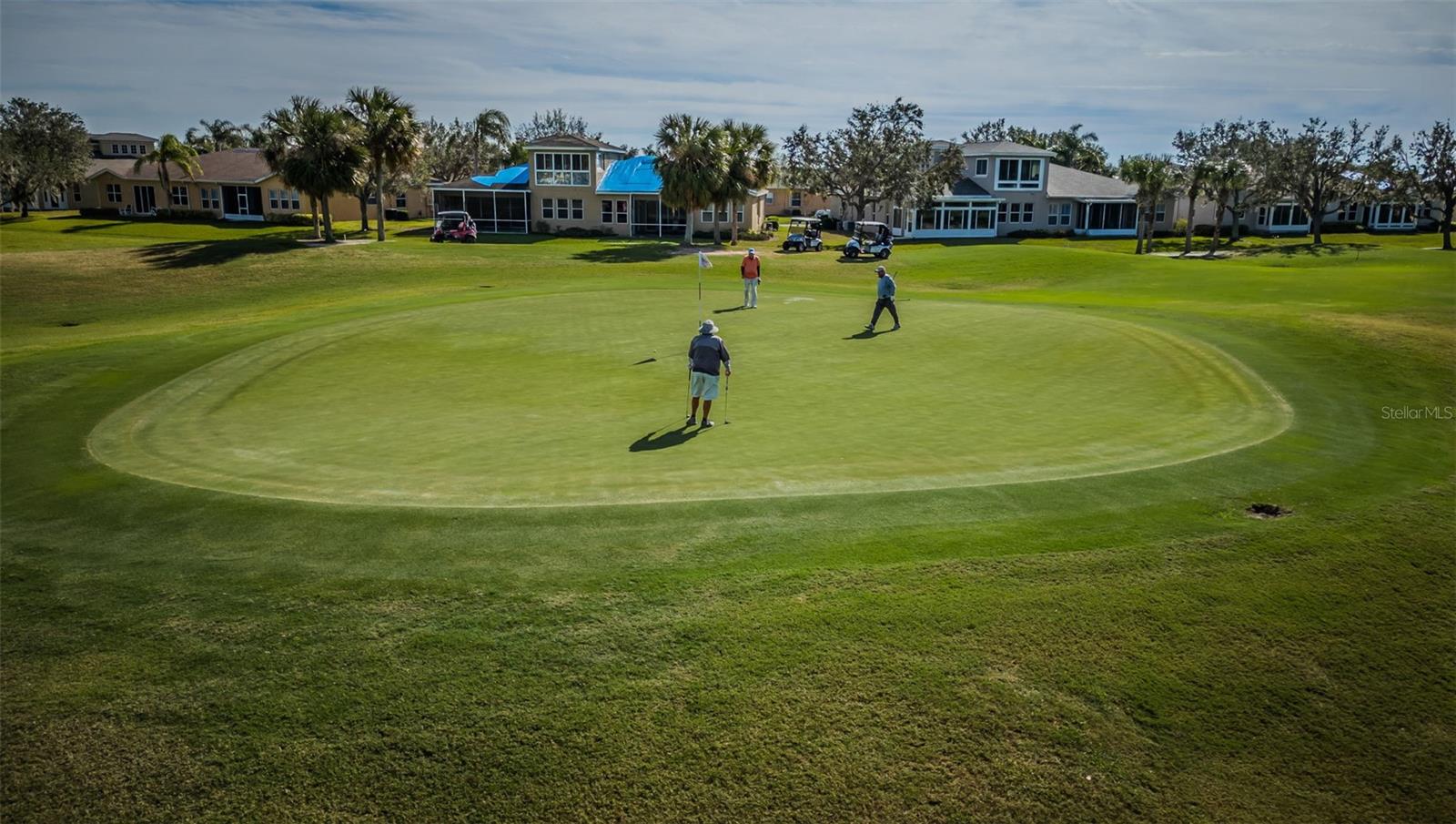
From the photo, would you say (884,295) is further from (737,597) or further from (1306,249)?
(1306,249)

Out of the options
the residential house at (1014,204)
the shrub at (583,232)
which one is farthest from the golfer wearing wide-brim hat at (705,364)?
the residential house at (1014,204)

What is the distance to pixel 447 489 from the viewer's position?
12.8 m

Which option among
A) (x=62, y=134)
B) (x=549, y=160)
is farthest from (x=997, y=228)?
(x=62, y=134)

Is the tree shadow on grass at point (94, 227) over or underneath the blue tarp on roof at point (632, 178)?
underneath

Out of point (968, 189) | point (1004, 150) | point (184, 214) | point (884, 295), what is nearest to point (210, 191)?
point (184, 214)

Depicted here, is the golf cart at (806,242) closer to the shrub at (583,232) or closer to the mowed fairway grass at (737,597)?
the shrub at (583,232)

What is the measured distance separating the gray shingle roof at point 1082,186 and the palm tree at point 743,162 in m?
31.3

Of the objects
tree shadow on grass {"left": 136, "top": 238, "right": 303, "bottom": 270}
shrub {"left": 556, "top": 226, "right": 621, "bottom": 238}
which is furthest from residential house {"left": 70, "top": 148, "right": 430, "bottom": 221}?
tree shadow on grass {"left": 136, "top": 238, "right": 303, "bottom": 270}

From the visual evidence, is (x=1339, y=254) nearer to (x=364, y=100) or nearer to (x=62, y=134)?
(x=364, y=100)

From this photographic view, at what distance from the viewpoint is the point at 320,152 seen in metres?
58.2

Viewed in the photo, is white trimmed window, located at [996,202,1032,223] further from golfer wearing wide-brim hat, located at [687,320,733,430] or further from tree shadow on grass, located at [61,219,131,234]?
tree shadow on grass, located at [61,219,131,234]

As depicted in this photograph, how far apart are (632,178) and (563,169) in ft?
19.0

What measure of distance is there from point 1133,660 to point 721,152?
58.6 metres

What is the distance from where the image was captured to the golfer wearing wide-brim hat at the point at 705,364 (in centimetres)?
1623
